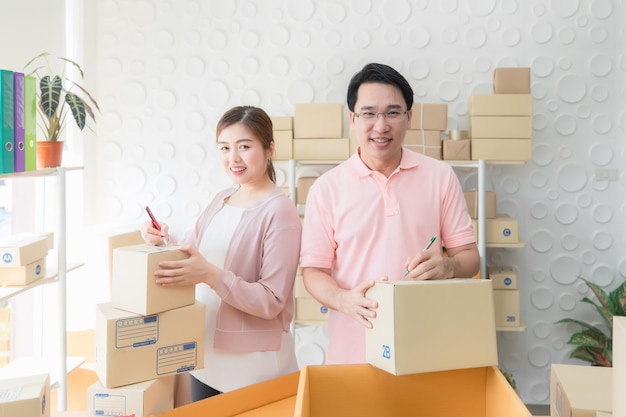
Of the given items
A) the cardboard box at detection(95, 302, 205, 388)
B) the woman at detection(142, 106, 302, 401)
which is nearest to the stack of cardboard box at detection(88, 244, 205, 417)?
the cardboard box at detection(95, 302, 205, 388)

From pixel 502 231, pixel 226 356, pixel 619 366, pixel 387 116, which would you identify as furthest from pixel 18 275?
pixel 502 231

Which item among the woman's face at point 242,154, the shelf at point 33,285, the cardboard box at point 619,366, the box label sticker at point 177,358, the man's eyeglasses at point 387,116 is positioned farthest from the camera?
the shelf at point 33,285

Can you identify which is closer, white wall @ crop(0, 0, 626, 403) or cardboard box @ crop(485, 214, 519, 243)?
cardboard box @ crop(485, 214, 519, 243)

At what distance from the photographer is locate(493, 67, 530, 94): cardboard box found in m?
3.26

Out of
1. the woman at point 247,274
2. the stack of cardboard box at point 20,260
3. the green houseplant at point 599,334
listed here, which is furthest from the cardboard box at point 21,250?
the green houseplant at point 599,334

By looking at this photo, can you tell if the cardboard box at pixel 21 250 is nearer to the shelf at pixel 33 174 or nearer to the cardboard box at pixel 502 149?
the shelf at pixel 33 174

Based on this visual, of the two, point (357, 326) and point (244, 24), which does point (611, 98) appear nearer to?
point (244, 24)

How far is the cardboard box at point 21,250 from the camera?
212 cm

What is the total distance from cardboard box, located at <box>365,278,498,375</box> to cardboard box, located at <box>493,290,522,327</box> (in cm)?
235

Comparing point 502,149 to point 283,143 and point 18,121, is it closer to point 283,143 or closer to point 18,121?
point 283,143

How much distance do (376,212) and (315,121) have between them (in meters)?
1.80

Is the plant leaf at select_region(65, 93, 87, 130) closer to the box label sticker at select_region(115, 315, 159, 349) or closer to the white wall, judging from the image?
the white wall

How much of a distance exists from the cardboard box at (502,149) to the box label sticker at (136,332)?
7.71ft

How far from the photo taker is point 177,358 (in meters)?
1.38
